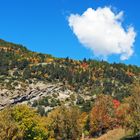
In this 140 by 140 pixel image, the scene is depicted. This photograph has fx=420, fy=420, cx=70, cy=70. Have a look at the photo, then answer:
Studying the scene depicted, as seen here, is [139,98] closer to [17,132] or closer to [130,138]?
[130,138]

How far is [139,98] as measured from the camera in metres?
86.1

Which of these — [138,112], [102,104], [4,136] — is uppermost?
[102,104]

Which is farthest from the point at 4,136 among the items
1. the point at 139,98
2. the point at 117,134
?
the point at 117,134

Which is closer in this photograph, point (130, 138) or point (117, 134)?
point (130, 138)

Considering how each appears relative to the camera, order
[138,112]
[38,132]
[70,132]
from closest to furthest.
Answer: [138,112], [38,132], [70,132]

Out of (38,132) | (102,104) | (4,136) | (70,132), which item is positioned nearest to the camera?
(4,136)

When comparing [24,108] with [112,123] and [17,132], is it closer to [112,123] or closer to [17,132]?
[17,132]

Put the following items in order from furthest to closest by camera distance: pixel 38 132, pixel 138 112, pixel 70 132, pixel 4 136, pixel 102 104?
pixel 102 104 → pixel 70 132 → pixel 38 132 → pixel 138 112 → pixel 4 136

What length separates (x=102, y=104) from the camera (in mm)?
135000

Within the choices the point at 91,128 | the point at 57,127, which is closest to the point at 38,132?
the point at 57,127

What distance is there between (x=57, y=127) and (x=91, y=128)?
2566 cm

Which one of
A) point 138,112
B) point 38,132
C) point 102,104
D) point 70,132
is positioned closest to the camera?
point 138,112

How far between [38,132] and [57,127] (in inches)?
657

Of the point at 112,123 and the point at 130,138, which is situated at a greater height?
the point at 112,123
